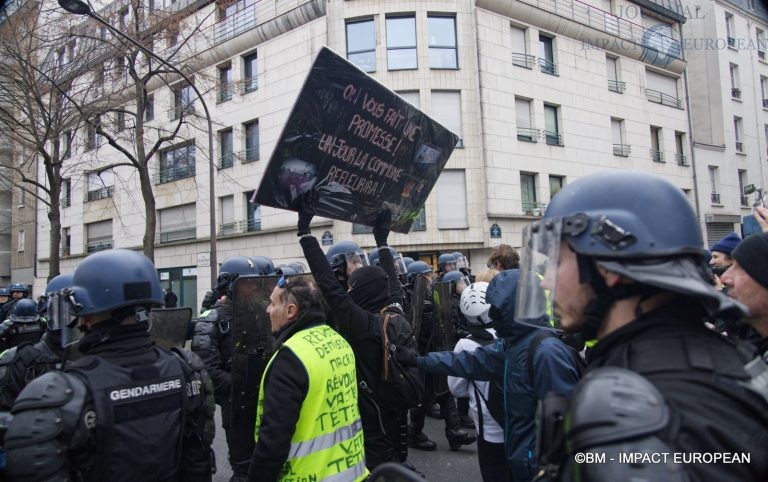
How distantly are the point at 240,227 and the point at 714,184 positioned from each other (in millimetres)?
23795

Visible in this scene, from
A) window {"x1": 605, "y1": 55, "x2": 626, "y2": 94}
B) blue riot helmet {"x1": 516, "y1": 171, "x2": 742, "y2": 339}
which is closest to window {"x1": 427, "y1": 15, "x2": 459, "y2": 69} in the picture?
window {"x1": 605, "y1": 55, "x2": 626, "y2": 94}

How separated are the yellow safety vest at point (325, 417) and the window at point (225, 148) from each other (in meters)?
19.0

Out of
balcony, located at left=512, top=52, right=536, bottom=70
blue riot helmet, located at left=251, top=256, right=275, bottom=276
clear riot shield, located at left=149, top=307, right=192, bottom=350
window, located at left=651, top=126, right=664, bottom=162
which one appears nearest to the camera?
clear riot shield, located at left=149, top=307, right=192, bottom=350

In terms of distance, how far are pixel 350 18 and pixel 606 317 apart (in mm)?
18212

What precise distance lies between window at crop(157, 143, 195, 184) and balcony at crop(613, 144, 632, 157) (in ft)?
59.8

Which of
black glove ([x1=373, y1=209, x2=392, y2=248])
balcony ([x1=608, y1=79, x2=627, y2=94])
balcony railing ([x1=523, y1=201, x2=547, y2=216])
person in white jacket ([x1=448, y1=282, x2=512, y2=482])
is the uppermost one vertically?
balcony ([x1=608, y1=79, x2=627, y2=94])

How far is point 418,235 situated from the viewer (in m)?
16.6

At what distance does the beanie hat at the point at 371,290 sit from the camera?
122 inches

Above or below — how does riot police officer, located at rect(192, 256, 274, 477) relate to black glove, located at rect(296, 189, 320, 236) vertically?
below

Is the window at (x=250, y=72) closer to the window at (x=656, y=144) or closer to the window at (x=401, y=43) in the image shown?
the window at (x=401, y=43)

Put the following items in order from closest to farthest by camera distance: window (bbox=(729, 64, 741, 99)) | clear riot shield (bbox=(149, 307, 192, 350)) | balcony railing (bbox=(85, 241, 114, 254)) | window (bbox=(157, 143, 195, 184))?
1. clear riot shield (bbox=(149, 307, 192, 350))
2. window (bbox=(157, 143, 195, 184))
3. balcony railing (bbox=(85, 241, 114, 254))
4. window (bbox=(729, 64, 741, 99))

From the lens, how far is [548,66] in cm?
1939

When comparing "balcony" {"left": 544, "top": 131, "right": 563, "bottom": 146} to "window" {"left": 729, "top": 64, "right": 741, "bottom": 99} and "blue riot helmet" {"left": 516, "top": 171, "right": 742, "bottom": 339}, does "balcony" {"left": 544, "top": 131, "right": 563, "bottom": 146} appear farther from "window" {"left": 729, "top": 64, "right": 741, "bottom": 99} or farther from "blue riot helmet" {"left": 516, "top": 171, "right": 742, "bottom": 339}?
"blue riot helmet" {"left": 516, "top": 171, "right": 742, "bottom": 339}

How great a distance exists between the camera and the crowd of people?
36.1 inches
